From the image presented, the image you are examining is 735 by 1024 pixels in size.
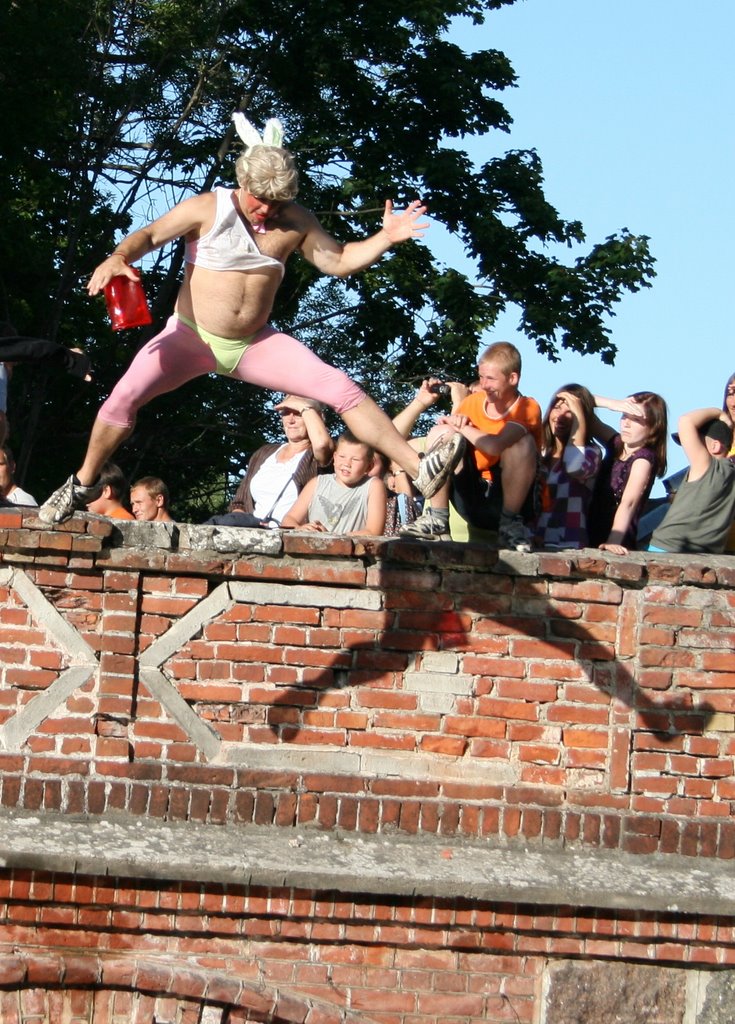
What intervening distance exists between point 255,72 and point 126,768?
1263cm

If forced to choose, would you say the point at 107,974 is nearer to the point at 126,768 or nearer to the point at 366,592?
the point at 126,768

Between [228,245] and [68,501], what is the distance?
4.32ft

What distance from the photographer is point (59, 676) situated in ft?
23.4

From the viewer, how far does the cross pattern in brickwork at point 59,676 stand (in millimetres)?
7102

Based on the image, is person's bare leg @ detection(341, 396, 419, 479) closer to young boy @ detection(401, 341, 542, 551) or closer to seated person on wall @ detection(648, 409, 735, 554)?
young boy @ detection(401, 341, 542, 551)

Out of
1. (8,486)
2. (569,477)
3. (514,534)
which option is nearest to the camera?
(514,534)

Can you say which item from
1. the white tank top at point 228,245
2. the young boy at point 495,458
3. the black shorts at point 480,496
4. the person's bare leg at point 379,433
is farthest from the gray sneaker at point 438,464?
the white tank top at point 228,245

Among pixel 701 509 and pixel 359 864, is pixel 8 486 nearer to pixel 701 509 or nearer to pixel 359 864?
pixel 359 864

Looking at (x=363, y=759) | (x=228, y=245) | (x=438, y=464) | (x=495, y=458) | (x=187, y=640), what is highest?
(x=228, y=245)

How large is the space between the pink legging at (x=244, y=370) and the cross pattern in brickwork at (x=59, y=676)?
2.71 feet

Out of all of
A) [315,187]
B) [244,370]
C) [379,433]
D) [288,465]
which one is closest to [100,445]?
[244,370]

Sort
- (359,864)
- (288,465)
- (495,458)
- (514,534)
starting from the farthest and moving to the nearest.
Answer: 1. (288,465)
2. (495,458)
3. (514,534)
4. (359,864)

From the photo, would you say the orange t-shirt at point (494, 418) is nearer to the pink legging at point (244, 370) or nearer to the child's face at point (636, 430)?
the child's face at point (636, 430)

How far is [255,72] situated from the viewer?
18.2 meters
